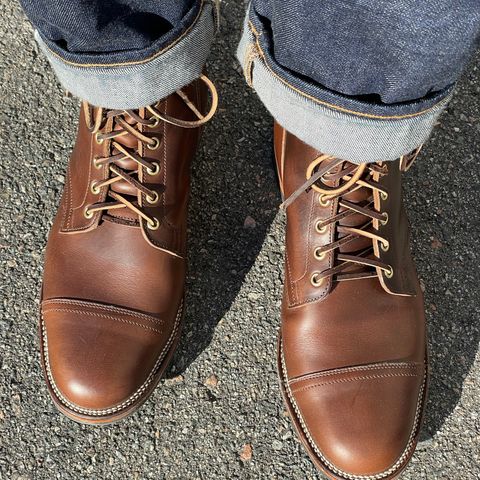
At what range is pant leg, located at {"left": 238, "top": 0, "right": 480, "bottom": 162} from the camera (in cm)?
91

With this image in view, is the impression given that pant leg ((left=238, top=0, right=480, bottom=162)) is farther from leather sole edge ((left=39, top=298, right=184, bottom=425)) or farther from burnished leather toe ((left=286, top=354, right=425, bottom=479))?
leather sole edge ((left=39, top=298, right=184, bottom=425))

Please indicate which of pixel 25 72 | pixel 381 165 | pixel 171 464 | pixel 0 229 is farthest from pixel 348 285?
pixel 25 72

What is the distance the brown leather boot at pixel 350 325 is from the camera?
1.32 meters

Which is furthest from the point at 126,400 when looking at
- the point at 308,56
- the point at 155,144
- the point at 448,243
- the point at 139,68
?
the point at 448,243

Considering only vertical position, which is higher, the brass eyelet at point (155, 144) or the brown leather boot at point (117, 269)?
the brass eyelet at point (155, 144)

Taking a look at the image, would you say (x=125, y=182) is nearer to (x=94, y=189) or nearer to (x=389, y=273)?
(x=94, y=189)

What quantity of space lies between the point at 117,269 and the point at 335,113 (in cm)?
66

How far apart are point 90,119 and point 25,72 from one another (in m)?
0.63

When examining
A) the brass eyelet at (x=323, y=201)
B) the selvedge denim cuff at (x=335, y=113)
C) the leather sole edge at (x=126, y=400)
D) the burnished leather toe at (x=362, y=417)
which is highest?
the selvedge denim cuff at (x=335, y=113)

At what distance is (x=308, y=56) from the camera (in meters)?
1.03

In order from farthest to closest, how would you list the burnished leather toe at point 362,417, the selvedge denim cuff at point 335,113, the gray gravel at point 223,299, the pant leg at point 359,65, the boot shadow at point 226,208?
the boot shadow at point 226,208, the gray gravel at point 223,299, the burnished leather toe at point 362,417, the selvedge denim cuff at point 335,113, the pant leg at point 359,65

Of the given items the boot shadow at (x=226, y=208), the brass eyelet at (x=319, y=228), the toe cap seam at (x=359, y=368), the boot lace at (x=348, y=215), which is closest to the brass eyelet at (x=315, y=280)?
the boot lace at (x=348, y=215)

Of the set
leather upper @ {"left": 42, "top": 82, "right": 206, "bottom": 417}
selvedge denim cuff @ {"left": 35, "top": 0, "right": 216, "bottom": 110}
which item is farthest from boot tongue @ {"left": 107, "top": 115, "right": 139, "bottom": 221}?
selvedge denim cuff @ {"left": 35, "top": 0, "right": 216, "bottom": 110}

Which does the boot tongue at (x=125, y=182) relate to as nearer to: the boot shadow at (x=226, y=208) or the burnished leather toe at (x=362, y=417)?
the boot shadow at (x=226, y=208)
